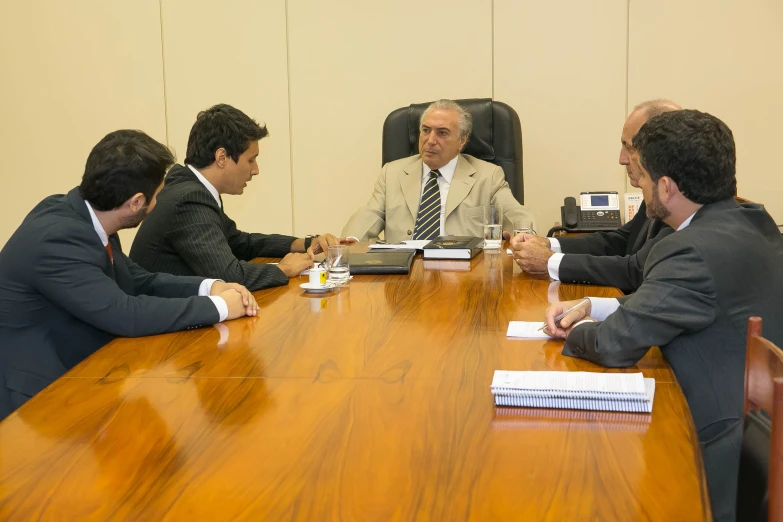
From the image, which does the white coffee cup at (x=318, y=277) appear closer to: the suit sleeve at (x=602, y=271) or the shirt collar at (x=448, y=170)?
the suit sleeve at (x=602, y=271)

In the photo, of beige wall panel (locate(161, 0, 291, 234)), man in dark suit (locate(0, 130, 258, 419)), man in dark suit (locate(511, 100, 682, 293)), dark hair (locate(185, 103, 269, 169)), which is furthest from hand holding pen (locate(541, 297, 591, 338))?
beige wall panel (locate(161, 0, 291, 234))

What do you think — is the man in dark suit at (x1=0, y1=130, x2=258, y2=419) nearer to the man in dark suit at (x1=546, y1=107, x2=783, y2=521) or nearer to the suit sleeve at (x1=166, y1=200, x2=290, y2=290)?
the suit sleeve at (x1=166, y1=200, x2=290, y2=290)

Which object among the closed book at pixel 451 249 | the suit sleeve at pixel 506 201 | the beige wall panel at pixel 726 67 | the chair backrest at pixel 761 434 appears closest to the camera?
the chair backrest at pixel 761 434

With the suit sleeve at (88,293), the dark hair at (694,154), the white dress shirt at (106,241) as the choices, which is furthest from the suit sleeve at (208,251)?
the dark hair at (694,154)

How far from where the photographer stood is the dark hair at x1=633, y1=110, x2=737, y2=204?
1.89 m

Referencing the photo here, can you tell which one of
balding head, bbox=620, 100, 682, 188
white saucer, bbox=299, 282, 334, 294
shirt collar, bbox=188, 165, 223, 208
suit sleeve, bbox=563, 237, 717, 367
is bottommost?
white saucer, bbox=299, 282, 334, 294

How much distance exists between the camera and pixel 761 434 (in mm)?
1229

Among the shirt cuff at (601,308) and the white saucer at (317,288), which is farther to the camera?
the white saucer at (317,288)

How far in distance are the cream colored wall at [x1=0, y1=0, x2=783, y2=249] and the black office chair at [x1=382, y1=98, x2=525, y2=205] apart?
2.41 ft

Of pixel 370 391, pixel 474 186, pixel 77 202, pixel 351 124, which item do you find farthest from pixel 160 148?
pixel 351 124

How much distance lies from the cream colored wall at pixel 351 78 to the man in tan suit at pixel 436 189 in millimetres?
879

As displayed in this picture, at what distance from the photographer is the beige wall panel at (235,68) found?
5.11 meters

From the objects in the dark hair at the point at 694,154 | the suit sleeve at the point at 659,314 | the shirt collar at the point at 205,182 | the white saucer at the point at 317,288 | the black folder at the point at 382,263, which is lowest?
the white saucer at the point at 317,288

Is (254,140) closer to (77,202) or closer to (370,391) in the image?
(77,202)
